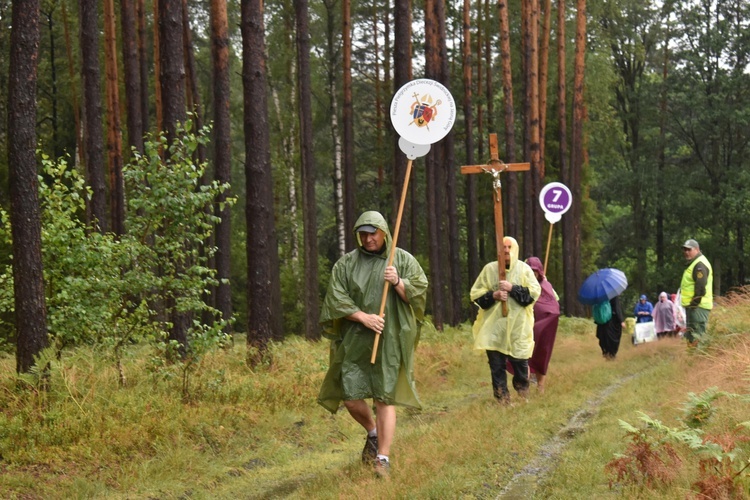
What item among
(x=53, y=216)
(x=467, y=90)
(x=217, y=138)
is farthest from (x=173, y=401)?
(x=467, y=90)

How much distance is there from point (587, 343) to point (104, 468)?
15957 millimetres

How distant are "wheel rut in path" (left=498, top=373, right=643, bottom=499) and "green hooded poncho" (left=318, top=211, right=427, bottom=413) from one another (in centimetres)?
113

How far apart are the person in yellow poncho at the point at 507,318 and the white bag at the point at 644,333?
11.9 metres

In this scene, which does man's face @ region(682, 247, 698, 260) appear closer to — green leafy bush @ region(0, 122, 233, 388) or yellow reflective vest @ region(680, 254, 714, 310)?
yellow reflective vest @ region(680, 254, 714, 310)

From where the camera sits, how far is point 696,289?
1467 cm

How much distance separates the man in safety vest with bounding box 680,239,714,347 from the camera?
14.5 metres

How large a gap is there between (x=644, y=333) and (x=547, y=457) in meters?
16.0

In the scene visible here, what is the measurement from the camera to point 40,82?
36.7m

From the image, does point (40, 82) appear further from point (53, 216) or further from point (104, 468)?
point (104, 468)

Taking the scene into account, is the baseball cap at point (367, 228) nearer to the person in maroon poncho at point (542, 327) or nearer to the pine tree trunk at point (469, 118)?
the person in maroon poncho at point (542, 327)

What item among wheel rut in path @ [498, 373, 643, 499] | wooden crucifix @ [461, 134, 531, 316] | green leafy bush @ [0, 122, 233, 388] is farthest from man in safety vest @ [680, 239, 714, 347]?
green leafy bush @ [0, 122, 233, 388]

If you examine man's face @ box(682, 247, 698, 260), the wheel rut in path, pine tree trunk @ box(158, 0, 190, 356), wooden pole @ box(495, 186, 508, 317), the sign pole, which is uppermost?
pine tree trunk @ box(158, 0, 190, 356)

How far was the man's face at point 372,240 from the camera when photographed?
7574 mm

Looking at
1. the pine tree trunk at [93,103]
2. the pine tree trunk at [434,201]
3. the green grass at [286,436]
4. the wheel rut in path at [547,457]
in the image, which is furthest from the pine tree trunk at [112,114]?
the wheel rut in path at [547,457]
